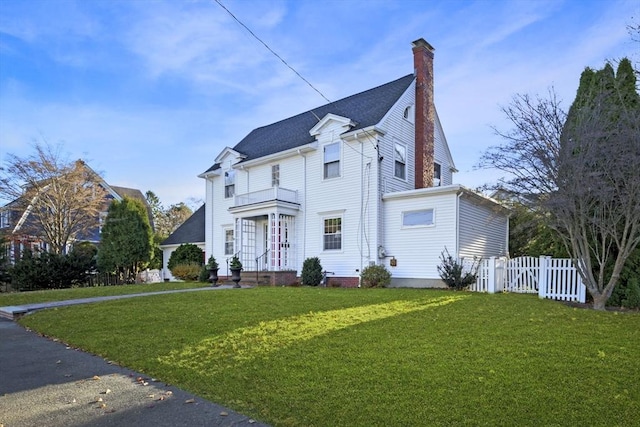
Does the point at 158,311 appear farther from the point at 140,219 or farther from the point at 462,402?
the point at 140,219

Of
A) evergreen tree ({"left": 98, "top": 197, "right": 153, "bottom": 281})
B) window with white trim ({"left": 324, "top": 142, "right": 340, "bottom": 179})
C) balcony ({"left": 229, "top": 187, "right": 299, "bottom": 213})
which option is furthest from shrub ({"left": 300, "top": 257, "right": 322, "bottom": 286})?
evergreen tree ({"left": 98, "top": 197, "right": 153, "bottom": 281})

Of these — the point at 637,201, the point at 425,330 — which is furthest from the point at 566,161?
the point at 425,330

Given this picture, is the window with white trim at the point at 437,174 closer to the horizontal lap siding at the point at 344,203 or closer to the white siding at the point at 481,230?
the white siding at the point at 481,230

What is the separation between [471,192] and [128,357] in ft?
41.1

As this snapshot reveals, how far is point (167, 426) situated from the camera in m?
3.41

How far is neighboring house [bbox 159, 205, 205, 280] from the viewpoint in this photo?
2488 centimetres

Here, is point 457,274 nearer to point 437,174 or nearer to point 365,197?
point 365,197

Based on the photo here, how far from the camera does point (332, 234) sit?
1698cm

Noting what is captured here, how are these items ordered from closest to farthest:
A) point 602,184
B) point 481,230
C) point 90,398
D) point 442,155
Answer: point 90,398 < point 602,184 < point 481,230 < point 442,155

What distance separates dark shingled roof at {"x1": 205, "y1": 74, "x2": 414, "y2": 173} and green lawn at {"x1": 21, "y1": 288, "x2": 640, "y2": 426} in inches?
409

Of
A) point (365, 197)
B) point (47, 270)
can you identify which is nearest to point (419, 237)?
point (365, 197)

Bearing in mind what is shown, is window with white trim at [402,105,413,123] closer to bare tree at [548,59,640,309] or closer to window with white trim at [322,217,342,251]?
window with white trim at [322,217,342,251]

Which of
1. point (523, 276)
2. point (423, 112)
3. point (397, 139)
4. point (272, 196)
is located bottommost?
point (523, 276)

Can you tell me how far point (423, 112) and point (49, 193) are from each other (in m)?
22.7
